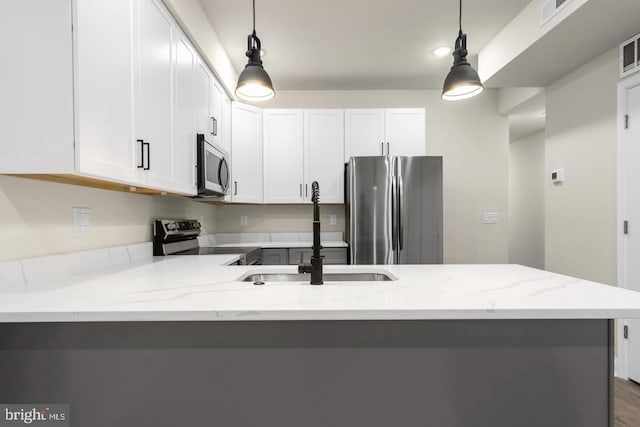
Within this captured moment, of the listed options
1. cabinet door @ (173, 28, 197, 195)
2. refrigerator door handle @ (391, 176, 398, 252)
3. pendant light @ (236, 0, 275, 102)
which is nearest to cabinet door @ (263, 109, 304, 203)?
refrigerator door handle @ (391, 176, 398, 252)

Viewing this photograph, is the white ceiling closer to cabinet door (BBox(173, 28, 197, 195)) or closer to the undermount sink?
cabinet door (BBox(173, 28, 197, 195))

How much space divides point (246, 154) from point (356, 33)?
1606mm

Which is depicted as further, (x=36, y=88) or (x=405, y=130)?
(x=405, y=130)

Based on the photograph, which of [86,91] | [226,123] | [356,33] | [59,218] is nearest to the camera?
[86,91]

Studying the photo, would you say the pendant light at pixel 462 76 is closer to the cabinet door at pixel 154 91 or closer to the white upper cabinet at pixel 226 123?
the cabinet door at pixel 154 91

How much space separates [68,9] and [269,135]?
8.13 ft

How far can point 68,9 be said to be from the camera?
1.05 meters

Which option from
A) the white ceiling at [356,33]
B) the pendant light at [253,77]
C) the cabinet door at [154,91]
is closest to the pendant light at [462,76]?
the white ceiling at [356,33]

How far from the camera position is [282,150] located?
350 cm

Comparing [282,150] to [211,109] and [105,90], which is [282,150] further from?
[105,90]

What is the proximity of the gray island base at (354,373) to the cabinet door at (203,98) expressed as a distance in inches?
67.4

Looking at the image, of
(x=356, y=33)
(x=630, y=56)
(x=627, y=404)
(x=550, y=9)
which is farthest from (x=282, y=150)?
(x=627, y=404)

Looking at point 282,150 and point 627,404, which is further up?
point 282,150

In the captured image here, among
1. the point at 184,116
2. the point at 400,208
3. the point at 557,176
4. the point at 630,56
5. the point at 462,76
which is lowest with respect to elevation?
the point at 400,208
